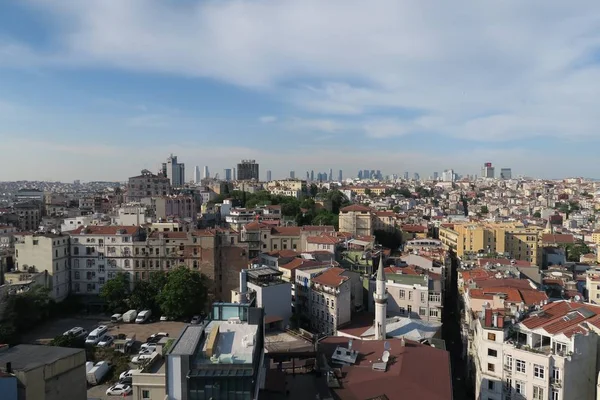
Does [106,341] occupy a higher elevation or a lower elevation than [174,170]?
lower

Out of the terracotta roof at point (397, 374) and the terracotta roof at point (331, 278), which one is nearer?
the terracotta roof at point (397, 374)

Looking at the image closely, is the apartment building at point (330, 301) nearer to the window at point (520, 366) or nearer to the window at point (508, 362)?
the window at point (508, 362)

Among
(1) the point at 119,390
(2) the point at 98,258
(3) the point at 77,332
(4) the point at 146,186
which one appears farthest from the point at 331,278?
(4) the point at 146,186

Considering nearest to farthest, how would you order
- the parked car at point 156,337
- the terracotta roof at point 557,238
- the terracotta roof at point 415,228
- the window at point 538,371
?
the window at point 538,371 < the parked car at point 156,337 < the terracotta roof at point 557,238 < the terracotta roof at point 415,228

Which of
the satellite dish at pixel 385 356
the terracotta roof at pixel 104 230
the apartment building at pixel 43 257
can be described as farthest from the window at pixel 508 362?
the apartment building at pixel 43 257

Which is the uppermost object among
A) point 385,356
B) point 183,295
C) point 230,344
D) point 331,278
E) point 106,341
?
point 230,344

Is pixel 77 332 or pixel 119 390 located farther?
pixel 77 332

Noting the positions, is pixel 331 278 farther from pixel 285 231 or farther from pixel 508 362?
pixel 285 231
